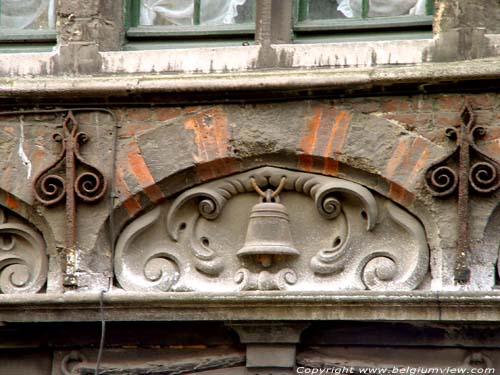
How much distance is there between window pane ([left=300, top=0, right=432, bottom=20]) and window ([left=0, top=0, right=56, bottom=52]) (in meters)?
1.30

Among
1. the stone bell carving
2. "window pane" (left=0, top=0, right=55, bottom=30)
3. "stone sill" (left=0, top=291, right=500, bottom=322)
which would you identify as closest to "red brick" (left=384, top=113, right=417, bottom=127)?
the stone bell carving

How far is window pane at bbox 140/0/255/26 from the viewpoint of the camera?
9.34 m

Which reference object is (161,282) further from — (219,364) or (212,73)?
(212,73)

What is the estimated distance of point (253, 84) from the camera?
29.4 ft

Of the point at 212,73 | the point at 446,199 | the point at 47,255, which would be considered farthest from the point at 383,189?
the point at 47,255

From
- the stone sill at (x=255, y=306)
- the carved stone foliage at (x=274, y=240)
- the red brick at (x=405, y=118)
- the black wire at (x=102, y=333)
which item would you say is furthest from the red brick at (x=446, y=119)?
the black wire at (x=102, y=333)

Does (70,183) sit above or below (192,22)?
below

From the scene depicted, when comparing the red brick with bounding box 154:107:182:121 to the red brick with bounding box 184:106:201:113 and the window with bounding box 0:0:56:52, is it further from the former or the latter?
the window with bounding box 0:0:56:52

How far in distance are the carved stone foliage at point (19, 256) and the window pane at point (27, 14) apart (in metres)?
1.00

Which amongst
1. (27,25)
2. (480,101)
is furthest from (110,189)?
(480,101)

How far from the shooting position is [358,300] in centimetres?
863

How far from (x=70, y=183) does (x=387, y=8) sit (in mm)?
1775

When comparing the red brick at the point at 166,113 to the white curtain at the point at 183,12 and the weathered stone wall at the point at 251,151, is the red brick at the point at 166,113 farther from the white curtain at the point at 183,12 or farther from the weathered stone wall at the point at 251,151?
the white curtain at the point at 183,12

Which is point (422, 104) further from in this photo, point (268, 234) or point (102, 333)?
point (102, 333)
